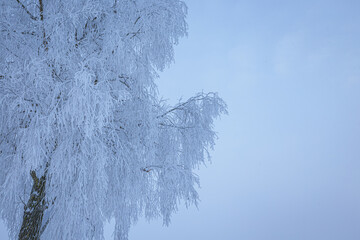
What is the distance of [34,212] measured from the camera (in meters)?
3.42

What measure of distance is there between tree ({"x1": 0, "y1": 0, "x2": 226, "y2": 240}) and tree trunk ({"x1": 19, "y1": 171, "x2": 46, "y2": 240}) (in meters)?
0.01

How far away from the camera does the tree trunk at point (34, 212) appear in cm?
336

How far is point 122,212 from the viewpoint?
132 inches

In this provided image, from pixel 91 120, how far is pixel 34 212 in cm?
176

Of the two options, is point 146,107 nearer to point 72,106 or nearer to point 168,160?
point 168,160

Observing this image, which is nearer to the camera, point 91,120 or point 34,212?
point 91,120

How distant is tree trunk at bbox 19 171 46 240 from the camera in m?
3.36

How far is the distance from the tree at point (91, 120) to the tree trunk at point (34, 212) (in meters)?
0.01

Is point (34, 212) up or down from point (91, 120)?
down

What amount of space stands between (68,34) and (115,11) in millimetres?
862

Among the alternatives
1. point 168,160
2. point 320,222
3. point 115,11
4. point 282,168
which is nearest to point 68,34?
point 115,11

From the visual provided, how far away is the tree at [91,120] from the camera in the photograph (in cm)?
277

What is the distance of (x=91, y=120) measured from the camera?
2678mm

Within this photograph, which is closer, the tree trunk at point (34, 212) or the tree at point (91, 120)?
the tree at point (91, 120)
